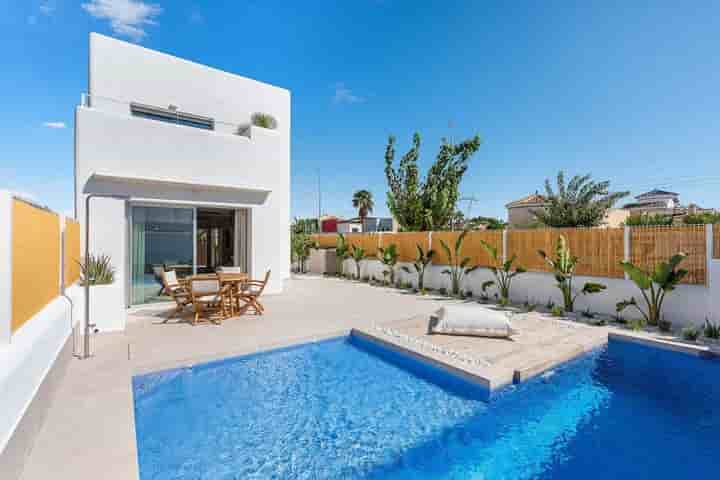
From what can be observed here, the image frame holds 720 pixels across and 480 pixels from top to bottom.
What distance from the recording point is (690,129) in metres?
21.1

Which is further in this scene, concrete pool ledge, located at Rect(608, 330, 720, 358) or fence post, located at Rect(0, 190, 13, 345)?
concrete pool ledge, located at Rect(608, 330, 720, 358)

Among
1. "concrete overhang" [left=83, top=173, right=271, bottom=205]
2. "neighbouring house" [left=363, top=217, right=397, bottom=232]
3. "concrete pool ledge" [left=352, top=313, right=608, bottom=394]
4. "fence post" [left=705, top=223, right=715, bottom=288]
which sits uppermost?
"neighbouring house" [left=363, top=217, right=397, bottom=232]

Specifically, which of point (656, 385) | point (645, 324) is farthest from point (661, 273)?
point (656, 385)

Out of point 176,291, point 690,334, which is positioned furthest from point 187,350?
point 690,334

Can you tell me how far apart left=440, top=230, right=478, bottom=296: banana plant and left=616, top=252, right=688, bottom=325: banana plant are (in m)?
5.14

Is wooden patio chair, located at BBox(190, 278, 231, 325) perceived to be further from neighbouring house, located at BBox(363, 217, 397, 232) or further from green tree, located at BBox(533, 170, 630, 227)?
neighbouring house, located at BBox(363, 217, 397, 232)

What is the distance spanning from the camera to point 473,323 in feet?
24.3

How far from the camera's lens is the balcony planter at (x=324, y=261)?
21172 mm

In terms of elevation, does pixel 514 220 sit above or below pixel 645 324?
above

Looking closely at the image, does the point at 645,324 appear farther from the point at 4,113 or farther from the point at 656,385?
the point at 4,113

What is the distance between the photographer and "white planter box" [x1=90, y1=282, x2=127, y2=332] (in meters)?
7.21

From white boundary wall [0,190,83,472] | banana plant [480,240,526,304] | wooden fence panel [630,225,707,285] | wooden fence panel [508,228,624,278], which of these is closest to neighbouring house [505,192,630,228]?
banana plant [480,240,526,304]

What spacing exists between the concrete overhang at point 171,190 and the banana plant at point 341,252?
8439mm

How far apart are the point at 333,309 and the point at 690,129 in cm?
2511
